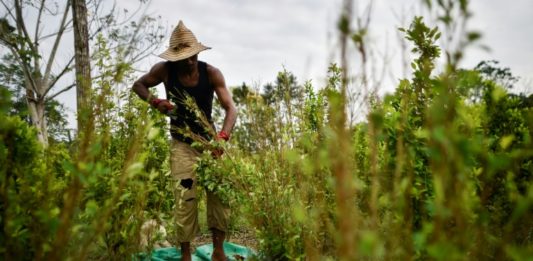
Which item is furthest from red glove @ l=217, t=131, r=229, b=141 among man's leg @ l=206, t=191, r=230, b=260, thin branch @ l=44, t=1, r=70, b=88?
thin branch @ l=44, t=1, r=70, b=88

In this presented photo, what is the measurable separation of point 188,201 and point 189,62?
1.27 m

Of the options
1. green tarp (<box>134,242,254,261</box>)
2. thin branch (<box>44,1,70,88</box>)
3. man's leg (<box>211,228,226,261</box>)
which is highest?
thin branch (<box>44,1,70,88</box>)

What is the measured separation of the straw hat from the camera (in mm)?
3934

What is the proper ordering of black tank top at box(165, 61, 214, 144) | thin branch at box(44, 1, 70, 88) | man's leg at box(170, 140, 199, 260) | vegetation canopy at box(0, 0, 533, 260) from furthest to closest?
thin branch at box(44, 1, 70, 88), black tank top at box(165, 61, 214, 144), man's leg at box(170, 140, 199, 260), vegetation canopy at box(0, 0, 533, 260)

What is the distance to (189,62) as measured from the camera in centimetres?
403

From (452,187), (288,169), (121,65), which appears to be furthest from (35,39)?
(452,187)

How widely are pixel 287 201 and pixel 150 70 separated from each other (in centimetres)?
197

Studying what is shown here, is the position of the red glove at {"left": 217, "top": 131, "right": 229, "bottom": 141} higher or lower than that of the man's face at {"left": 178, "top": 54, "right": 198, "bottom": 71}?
lower

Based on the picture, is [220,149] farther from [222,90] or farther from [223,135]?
[222,90]

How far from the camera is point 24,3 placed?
9.20 metres

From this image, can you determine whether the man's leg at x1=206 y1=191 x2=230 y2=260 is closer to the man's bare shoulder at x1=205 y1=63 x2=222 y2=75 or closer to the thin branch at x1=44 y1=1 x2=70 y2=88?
the man's bare shoulder at x1=205 y1=63 x2=222 y2=75

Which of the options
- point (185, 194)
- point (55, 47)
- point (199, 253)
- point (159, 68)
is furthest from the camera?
point (55, 47)

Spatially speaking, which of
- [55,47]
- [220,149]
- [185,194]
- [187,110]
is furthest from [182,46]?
[55,47]

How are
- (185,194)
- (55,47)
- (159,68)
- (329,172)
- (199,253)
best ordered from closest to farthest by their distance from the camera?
(329,172)
(185,194)
(159,68)
(199,253)
(55,47)
